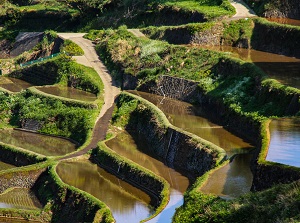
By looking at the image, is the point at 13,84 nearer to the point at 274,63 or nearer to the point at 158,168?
the point at 274,63

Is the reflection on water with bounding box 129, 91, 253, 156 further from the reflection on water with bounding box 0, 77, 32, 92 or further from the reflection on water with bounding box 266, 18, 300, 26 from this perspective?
the reflection on water with bounding box 0, 77, 32, 92

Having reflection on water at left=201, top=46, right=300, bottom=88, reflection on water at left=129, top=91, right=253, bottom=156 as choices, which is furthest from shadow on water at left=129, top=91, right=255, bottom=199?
reflection on water at left=201, top=46, right=300, bottom=88

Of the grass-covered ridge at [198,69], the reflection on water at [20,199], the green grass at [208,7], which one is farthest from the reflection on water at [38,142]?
the green grass at [208,7]

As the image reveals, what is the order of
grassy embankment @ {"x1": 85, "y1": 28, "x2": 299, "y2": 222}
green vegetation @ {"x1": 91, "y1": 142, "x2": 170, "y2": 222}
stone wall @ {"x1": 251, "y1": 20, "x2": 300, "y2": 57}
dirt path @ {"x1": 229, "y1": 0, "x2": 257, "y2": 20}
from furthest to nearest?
dirt path @ {"x1": 229, "y1": 0, "x2": 257, "y2": 20}, stone wall @ {"x1": 251, "y1": 20, "x2": 300, "y2": 57}, green vegetation @ {"x1": 91, "y1": 142, "x2": 170, "y2": 222}, grassy embankment @ {"x1": 85, "y1": 28, "x2": 299, "y2": 222}

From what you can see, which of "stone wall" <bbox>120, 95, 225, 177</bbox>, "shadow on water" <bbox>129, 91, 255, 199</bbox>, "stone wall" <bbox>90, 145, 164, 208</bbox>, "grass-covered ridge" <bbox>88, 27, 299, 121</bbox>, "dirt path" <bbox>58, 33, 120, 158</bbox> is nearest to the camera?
"shadow on water" <bbox>129, 91, 255, 199</bbox>

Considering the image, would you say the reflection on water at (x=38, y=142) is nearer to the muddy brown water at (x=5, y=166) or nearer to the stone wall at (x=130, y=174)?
the muddy brown water at (x=5, y=166)

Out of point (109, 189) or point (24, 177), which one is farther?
point (24, 177)

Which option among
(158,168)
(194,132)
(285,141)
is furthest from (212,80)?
(285,141)
